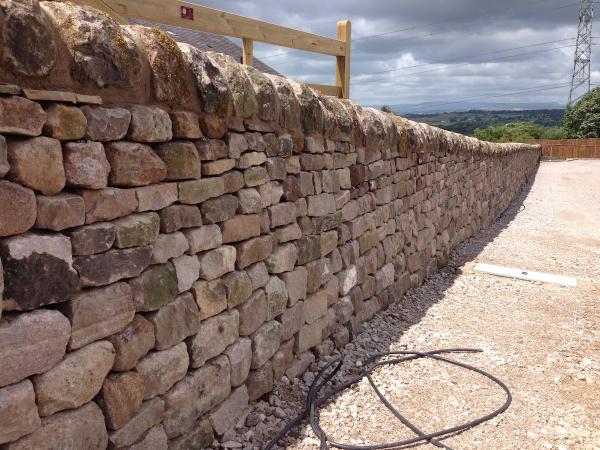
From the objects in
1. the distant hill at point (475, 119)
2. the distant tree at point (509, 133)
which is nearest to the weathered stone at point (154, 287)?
the distant tree at point (509, 133)

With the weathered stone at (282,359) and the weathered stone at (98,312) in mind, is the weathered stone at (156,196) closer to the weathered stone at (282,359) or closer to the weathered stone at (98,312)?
the weathered stone at (98,312)

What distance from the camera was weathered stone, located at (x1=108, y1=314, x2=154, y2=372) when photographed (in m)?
2.07

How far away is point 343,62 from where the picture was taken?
5055 millimetres

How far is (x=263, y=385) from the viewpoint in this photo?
3117mm

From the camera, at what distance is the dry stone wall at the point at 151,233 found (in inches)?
66.7

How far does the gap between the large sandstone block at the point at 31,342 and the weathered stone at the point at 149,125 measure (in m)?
0.80

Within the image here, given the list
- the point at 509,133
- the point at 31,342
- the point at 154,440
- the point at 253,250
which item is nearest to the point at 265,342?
the point at 253,250

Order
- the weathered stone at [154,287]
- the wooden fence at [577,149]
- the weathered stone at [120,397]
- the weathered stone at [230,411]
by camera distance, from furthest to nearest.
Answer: the wooden fence at [577,149] → the weathered stone at [230,411] → the weathered stone at [154,287] → the weathered stone at [120,397]

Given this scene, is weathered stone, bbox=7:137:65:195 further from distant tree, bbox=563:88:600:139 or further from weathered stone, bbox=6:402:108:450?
distant tree, bbox=563:88:600:139

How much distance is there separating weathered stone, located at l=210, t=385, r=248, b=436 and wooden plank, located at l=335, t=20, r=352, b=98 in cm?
328

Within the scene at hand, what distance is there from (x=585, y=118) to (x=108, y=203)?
5616 centimetres

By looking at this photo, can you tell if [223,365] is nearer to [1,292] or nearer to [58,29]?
[1,292]

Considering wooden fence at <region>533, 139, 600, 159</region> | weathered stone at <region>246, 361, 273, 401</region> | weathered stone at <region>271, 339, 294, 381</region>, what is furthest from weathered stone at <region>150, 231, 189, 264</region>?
wooden fence at <region>533, 139, 600, 159</region>

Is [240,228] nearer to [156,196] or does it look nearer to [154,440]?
[156,196]
